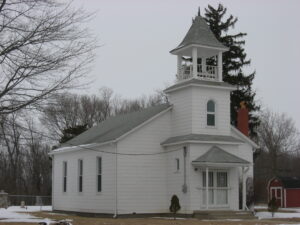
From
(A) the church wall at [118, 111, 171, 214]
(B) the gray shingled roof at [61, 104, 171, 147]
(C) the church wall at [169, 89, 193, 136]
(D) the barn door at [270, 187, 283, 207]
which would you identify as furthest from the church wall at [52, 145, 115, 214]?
(D) the barn door at [270, 187, 283, 207]

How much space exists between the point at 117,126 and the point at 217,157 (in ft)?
28.6

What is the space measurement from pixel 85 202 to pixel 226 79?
22.5 meters

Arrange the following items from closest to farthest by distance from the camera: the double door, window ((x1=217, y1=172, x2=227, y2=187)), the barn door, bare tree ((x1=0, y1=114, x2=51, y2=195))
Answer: the double door → window ((x1=217, y1=172, x2=227, y2=187)) → the barn door → bare tree ((x1=0, y1=114, x2=51, y2=195))

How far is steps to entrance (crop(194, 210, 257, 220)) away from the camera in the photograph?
29406mm

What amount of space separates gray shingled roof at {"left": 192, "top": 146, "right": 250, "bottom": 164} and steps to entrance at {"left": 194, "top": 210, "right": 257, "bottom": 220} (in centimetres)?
281

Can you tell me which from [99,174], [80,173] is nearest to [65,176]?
[80,173]

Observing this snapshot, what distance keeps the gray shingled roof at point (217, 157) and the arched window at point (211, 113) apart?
1.69 m

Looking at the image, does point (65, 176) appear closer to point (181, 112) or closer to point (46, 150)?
point (181, 112)

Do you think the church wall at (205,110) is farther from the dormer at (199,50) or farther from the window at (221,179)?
the window at (221,179)

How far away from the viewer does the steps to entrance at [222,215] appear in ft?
96.5

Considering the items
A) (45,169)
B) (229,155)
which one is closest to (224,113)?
(229,155)

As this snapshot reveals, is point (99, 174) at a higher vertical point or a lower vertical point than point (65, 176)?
higher

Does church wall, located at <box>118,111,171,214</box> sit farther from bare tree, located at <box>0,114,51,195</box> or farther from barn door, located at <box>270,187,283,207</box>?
bare tree, located at <box>0,114,51,195</box>

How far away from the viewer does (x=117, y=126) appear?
36.6 m
